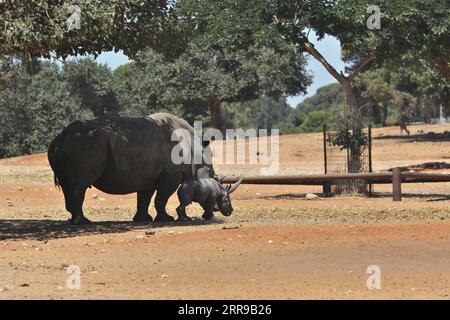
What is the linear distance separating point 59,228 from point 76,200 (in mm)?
629

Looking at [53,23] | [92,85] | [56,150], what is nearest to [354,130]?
[56,150]

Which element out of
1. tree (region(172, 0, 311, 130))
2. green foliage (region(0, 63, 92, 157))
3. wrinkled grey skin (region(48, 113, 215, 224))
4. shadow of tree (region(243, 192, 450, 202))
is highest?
tree (region(172, 0, 311, 130))

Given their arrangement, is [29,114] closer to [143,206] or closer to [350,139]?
[350,139]

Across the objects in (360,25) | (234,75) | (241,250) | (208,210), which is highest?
(234,75)

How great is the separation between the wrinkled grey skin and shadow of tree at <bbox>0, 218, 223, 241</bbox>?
0.48 metres

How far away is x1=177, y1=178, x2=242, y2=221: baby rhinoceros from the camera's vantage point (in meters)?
19.1

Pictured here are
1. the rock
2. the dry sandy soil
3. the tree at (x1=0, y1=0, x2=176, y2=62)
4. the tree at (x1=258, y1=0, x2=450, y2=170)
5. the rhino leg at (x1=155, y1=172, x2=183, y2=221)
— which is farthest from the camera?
the rock

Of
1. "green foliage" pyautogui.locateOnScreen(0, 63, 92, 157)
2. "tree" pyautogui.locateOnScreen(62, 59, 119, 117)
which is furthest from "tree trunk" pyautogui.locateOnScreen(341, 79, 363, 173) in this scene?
"tree" pyautogui.locateOnScreen(62, 59, 119, 117)

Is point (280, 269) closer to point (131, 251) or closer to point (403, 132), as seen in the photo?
point (131, 251)

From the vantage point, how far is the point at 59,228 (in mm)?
18234

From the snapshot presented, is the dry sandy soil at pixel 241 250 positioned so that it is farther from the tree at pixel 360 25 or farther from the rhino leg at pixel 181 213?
the tree at pixel 360 25

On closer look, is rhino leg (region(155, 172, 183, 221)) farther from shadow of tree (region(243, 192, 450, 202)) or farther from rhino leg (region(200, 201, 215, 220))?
shadow of tree (region(243, 192, 450, 202))
